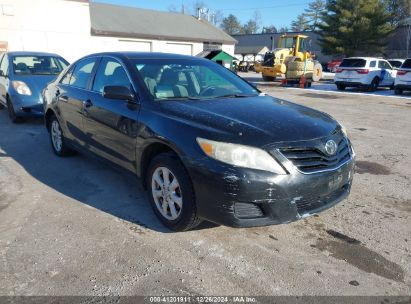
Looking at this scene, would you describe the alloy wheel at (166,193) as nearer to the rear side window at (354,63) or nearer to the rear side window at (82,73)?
the rear side window at (82,73)

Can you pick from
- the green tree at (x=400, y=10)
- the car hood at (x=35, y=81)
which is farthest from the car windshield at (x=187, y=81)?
the green tree at (x=400, y=10)

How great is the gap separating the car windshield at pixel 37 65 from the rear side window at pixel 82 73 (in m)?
4.22

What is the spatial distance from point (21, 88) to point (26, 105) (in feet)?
1.37

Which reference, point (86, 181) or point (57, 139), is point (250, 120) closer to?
point (86, 181)

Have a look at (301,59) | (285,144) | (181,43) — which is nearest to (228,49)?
(181,43)

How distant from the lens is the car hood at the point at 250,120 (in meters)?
2.89

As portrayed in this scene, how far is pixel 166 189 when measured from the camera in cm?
329

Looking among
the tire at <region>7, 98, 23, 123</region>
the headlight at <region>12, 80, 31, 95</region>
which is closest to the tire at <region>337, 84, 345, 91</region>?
the headlight at <region>12, 80, 31, 95</region>

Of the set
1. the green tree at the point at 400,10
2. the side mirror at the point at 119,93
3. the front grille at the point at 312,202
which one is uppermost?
the green tree at the point at 400,10

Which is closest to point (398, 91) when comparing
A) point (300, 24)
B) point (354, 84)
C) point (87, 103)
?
point (354, 84)

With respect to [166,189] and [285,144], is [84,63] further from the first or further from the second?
[285,144]

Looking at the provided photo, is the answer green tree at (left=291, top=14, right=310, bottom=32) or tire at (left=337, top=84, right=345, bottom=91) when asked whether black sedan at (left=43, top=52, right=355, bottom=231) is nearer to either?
tire at (left=337, top=84, right=345, bottom=91)

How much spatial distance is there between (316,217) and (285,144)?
1.21m

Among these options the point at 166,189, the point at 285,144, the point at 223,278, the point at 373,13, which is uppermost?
the point at 373,13
